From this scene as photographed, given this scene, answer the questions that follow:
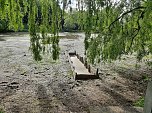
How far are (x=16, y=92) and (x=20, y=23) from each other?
2.62m

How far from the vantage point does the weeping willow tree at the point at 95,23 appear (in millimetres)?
5395

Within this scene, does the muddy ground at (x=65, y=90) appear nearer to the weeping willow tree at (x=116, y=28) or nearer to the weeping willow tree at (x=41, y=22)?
the weeping willow tree at (x=116, y=28)

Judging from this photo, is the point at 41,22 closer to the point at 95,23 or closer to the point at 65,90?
the point at 95,23

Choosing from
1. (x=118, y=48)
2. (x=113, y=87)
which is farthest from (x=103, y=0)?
(x=113, y=87)

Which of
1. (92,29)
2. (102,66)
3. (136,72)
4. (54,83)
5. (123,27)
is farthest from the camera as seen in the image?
(102,66)

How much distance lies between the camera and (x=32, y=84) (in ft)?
26.5

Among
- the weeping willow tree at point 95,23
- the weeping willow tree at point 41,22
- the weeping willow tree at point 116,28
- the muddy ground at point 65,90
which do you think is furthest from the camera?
the weeping willow tree at point 116,28

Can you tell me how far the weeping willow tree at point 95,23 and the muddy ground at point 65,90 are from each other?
102 centimetres

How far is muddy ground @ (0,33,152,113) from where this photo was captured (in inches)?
235

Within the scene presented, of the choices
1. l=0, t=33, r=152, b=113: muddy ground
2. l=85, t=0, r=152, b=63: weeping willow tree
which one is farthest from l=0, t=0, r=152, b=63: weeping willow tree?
l=0, t=33, r=152, b=113: muddy ground

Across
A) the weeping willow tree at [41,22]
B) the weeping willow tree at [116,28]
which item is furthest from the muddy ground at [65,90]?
the weeping willow tree at [41,22]

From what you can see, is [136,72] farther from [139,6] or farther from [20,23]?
[20,23]

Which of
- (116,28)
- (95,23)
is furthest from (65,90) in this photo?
(116,28)

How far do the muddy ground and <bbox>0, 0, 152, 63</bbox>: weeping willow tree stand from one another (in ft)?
3.34
